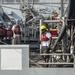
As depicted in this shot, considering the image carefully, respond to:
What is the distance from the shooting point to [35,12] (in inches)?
616

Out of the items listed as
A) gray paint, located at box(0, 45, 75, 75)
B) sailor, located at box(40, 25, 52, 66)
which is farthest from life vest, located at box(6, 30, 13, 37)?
gray paint, located at box(0, 45, 75, 75)

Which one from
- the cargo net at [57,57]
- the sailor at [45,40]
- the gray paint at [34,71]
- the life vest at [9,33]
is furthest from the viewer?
the life vest at [9,33]

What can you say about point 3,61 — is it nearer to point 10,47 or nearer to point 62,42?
point 10,47

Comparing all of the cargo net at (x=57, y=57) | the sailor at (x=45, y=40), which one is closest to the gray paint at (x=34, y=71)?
the cargo net at (x=57, y=57)

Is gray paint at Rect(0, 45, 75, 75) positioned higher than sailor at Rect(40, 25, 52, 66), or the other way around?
sailor at Rect(40, 25, 52, 66)

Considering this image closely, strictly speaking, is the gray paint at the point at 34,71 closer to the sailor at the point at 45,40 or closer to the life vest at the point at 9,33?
the sailor at the point at 45,40

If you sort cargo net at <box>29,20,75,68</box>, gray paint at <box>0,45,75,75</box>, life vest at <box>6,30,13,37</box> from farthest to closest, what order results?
life vest at <box>6,30,13,37</box> < cargo net at <box>29,20,75,68</box> < gray paint at <box>0,45,75,75</box>

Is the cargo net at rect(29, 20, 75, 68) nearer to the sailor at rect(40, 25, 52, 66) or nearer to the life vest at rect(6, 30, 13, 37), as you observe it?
the sailor at rect(40, 25, 52, 66)

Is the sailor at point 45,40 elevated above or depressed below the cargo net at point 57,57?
above

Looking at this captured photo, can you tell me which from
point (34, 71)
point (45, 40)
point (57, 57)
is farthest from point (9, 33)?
point (34, 71)

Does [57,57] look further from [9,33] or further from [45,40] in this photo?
[9,33]

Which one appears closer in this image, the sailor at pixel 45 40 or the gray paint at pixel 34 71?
the gray paint at pixel 34 71

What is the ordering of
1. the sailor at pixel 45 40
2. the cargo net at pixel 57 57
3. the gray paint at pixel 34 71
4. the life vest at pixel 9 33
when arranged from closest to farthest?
1. the gray paint at pixel 34 71
2. the cargo net at pixel 57 57
3. the sailor at pixel 45 40
4. the life vest at pixel 9 33

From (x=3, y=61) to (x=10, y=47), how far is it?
1.18 ft
